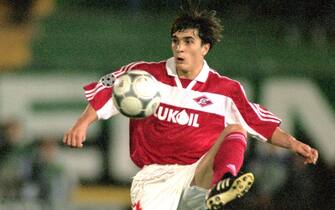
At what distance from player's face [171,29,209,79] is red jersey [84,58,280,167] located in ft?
0.17

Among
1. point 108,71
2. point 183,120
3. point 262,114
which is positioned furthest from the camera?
point 108,71

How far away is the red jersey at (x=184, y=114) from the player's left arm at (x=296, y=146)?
4.4 inches

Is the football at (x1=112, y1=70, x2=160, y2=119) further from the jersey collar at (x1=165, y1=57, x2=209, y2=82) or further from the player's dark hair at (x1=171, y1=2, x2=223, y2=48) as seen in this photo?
the player's dark hair at (x1=171, y1=2, x2=223, y2=48)

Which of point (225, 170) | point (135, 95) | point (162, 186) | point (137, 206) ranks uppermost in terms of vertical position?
point (135, 95)

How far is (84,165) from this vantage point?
10.2 meters

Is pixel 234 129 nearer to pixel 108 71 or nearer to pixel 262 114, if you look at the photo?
pixel 262 114

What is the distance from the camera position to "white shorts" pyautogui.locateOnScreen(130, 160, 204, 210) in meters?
6.26

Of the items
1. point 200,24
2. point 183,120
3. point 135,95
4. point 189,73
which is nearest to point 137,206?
point 183,120

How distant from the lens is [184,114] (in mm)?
6402

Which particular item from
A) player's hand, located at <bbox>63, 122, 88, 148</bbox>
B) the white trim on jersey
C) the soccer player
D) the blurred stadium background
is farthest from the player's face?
the blurred stadium background

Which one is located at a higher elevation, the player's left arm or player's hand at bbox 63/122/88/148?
player's hand at bbox 63/122/88/148

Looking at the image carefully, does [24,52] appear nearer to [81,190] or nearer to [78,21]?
[78,21]

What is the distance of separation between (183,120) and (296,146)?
76 cm

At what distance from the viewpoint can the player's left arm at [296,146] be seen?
6281 millimetres
